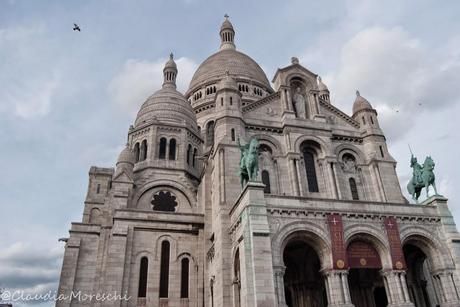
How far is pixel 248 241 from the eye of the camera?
60.3 ft

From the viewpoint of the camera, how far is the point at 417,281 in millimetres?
23047

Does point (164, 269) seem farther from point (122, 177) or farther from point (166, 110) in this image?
point (166, 110)

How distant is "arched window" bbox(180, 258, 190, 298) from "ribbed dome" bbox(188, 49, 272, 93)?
2747 centimetres

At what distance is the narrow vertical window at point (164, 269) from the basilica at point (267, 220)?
0.07 meters

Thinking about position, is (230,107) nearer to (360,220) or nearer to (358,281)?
(360,220)

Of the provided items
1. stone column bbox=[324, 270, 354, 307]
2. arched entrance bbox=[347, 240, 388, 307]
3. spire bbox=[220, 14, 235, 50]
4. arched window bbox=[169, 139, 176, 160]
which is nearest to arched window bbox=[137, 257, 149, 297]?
arched window bbox=[169, 139, 176, 160]

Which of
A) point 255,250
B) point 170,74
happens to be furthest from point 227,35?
point 255,250

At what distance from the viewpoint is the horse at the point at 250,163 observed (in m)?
20.5

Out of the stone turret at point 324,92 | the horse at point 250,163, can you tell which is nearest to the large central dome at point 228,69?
the stone turret at point 324,92

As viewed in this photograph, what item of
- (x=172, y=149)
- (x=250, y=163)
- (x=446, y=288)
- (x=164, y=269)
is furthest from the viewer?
(x=172, y=149)

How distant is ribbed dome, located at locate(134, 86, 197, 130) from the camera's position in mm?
36688

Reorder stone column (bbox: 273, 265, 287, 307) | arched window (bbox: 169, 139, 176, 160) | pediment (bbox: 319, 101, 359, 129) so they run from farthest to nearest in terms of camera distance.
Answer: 1. arched window (bbox: 169, 139, 176, 160)
2. pediment (bbox: 319, 101, 359, 129)
3. stone column (bbox: 273, 265, 287, 307)

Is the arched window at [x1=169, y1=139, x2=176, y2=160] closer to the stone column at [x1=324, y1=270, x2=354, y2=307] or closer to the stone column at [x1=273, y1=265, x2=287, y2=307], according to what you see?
the stone column at [x1=273, y1=265, x2=287, y2=307]

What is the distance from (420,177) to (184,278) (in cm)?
1691
